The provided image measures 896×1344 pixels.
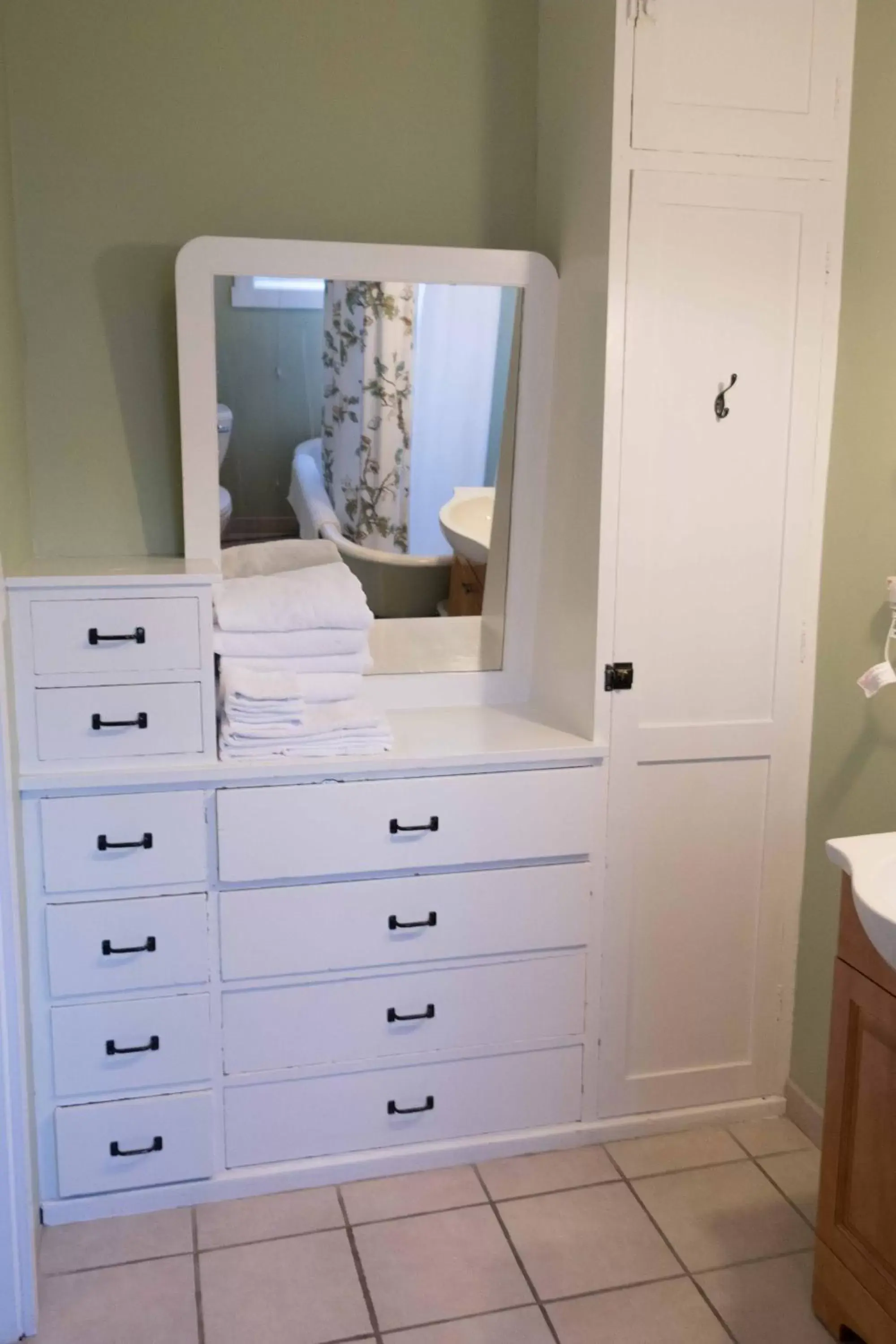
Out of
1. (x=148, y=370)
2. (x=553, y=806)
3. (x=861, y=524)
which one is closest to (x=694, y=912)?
(x=553, y=806)

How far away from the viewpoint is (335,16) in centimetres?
242

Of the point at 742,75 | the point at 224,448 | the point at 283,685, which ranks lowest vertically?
the point at 283,685

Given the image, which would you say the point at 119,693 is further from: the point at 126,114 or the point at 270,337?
the point at 126,114

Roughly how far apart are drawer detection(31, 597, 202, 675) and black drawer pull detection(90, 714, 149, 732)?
0.08 m

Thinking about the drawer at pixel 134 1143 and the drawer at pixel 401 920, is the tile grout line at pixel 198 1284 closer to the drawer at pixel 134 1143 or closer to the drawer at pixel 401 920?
the drawer at pixel 134 1143

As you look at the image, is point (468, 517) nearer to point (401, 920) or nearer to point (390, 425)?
point (390, 425)

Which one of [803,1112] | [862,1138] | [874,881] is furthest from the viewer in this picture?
[803,1112]

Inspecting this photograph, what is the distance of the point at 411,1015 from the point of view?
7.69 feet

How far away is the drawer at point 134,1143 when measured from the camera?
86.7 inches

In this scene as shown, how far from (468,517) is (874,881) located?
1194 millimetres

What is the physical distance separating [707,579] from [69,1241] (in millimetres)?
1733

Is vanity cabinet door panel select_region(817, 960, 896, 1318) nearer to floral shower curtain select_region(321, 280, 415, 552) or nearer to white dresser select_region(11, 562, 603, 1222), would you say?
white dresser select_region(11, 562, 603, 1222)

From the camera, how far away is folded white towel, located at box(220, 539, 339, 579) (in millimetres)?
2459

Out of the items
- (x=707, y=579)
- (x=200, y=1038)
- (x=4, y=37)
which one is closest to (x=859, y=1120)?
(x=707, y=579)
